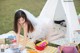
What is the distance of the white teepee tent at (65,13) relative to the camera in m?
2.29

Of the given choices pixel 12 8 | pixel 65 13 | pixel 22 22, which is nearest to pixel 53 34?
pixel 65 13

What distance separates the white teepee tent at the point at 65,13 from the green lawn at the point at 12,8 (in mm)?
699

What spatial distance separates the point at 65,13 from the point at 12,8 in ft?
5.22

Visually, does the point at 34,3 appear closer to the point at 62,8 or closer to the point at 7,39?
the point at 62,8

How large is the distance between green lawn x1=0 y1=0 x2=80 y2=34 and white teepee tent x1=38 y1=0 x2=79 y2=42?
0.70 meters

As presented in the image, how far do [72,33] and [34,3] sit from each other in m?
1.90

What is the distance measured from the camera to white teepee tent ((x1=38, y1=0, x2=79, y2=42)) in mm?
2289

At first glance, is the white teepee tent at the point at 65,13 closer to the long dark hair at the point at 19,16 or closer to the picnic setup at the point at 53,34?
the picnic setup at the point at 53,34

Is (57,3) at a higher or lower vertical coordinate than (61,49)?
higher

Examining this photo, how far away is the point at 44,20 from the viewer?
2.40 m

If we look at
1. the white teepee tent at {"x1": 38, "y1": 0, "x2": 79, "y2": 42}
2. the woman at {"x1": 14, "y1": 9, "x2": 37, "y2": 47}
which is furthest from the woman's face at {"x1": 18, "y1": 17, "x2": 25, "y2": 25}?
the white teepee tent at {"x1": 38, "y1": 0, "x2": 79, "y2": 42}

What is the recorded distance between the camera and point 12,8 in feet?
12.4

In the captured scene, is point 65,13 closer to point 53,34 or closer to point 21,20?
point 53,34

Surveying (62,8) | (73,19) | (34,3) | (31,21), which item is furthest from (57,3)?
(34,3)
